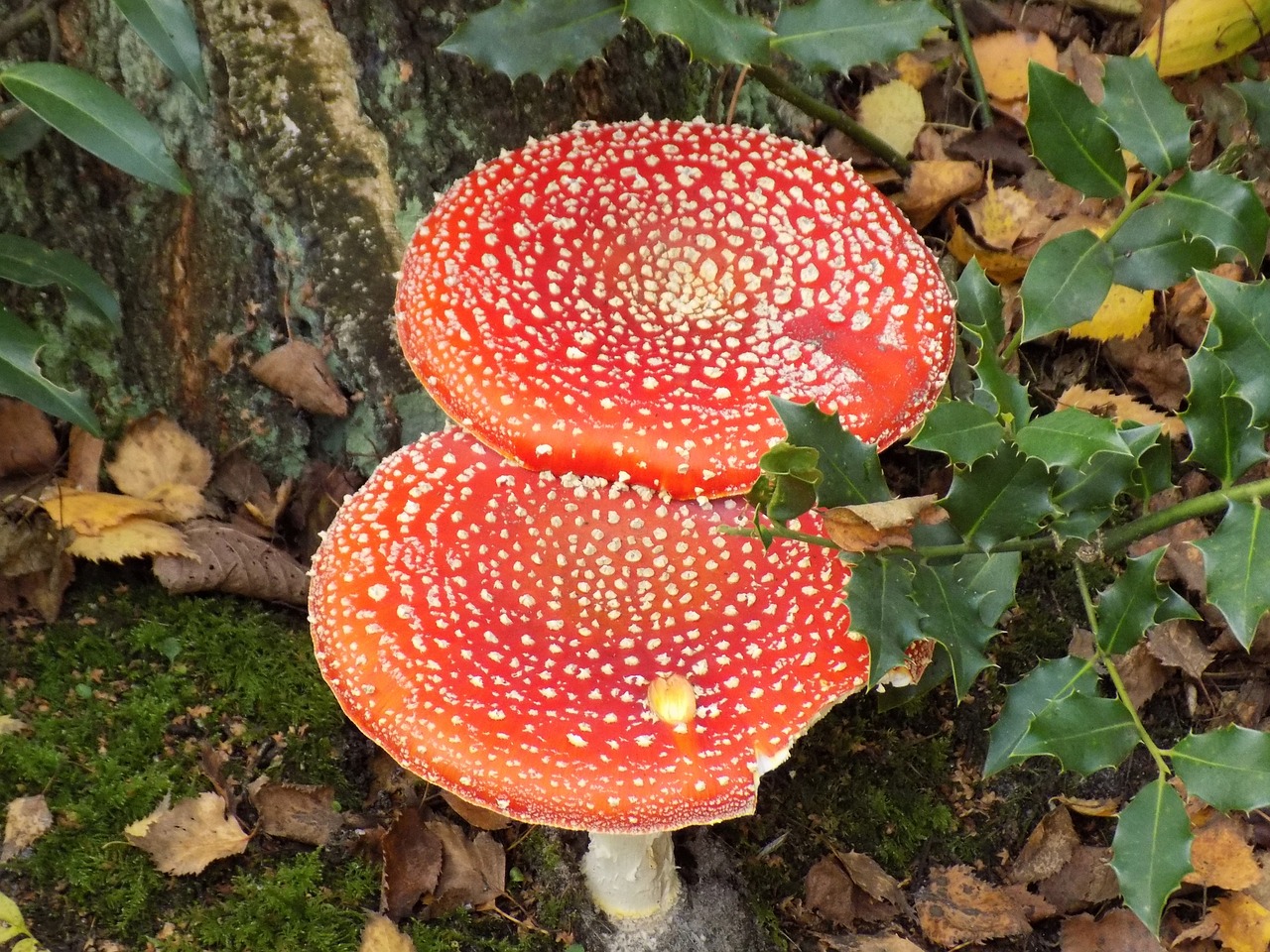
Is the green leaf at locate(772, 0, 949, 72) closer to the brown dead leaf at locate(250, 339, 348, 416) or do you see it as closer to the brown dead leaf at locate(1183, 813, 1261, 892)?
the brown dead leaf at locate(250, 339, 348, 416)

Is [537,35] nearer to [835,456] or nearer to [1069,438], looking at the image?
[835,456]

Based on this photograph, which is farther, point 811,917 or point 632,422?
point 811,917

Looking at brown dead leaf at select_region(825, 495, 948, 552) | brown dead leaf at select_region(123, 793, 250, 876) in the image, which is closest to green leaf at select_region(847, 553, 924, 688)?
brown dead leaf at select_region(825, 495, 948, 552)

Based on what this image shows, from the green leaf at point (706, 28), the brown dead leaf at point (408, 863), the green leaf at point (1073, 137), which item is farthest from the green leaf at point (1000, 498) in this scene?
the brown dead leaf at point (408, 863)

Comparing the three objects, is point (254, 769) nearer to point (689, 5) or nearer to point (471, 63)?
point (471, 63)

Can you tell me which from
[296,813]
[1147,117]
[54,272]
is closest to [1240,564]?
[1147,117]

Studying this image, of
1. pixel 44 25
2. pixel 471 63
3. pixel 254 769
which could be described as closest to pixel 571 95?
pixel 471 63

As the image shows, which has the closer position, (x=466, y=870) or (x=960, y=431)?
(x=960, y=431)
